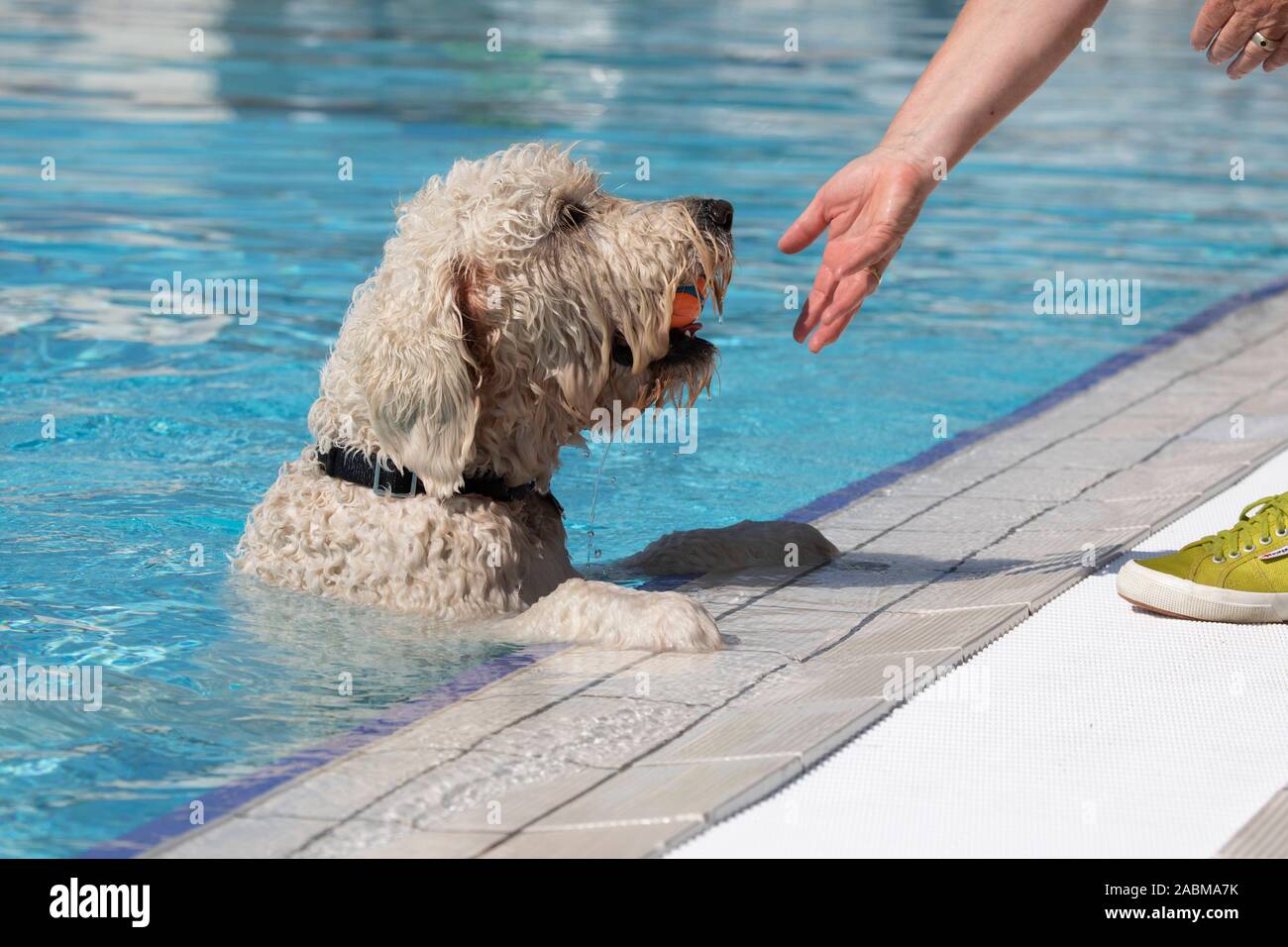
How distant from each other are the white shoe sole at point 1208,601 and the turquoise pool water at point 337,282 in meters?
1.91

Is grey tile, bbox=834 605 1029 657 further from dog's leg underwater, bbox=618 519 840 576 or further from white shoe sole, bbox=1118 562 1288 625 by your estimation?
dog's leg underwater, bbox=618 519 840 576

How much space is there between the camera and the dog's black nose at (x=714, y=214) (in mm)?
4988

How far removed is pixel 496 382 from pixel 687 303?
2.03ft

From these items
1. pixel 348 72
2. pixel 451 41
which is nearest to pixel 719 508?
pixel 348 72

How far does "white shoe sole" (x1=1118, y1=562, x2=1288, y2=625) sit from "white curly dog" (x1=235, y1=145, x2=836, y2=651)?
4.24ft

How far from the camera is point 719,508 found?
7.33m

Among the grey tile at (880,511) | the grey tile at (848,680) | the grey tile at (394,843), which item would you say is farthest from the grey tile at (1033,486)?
the grey tile at (394,843)

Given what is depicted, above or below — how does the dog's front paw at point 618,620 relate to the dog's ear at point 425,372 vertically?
below

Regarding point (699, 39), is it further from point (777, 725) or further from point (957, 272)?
point (777, 725)

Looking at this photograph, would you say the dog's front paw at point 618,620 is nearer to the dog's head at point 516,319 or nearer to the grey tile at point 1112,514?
the dog's head at point 516,319

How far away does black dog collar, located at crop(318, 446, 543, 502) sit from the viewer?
5031 mm

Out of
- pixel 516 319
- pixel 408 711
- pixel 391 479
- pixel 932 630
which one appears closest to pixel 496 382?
pixel 516 319

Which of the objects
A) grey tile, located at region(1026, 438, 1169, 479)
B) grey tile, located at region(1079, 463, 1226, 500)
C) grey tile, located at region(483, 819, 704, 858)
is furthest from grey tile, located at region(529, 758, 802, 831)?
grey tile, located at region(1026, 438, 1169, 479)
